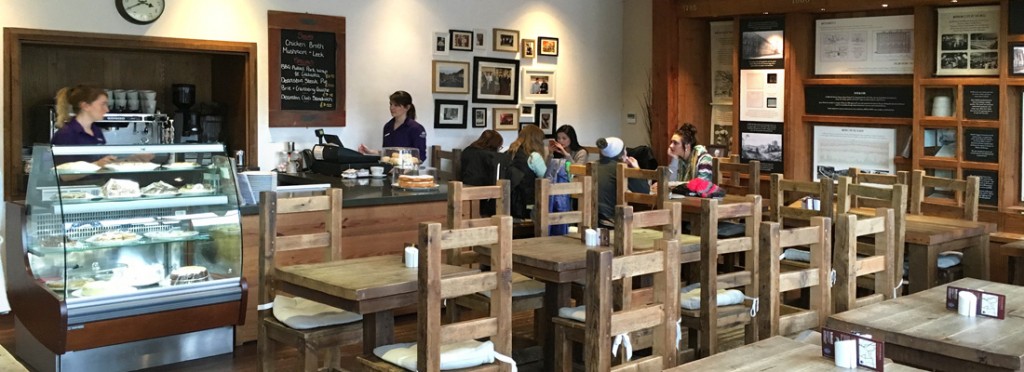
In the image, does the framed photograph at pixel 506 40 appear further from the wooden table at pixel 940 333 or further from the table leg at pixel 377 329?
the wooden table at pixel 940 333

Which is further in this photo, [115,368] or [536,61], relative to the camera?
[536,61]

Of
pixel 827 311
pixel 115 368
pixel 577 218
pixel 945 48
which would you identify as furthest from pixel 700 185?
pixel 115 368

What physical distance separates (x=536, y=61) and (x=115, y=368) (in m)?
5.74

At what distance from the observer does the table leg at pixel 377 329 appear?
412 centimetres

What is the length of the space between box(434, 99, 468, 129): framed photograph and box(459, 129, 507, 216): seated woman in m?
1.05

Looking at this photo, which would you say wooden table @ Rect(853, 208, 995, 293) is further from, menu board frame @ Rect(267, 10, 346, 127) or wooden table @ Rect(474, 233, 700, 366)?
menu board frame @ Rect(267, 10, 346, 127)

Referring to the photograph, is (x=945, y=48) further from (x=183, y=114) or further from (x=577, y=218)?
(x=183, y=114)

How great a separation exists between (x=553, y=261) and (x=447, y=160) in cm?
508

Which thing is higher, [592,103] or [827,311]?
[592,103]

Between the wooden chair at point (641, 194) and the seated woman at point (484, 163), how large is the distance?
165 centimetres

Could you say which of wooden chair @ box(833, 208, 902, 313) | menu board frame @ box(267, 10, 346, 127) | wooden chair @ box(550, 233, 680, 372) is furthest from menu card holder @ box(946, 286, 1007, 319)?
menu board frame @ box(267, 10, 346, 127)

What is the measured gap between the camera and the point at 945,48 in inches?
306

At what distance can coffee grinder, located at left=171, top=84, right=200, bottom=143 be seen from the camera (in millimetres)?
7977

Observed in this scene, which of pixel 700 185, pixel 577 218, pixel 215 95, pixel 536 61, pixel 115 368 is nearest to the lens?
pixel 115 368
